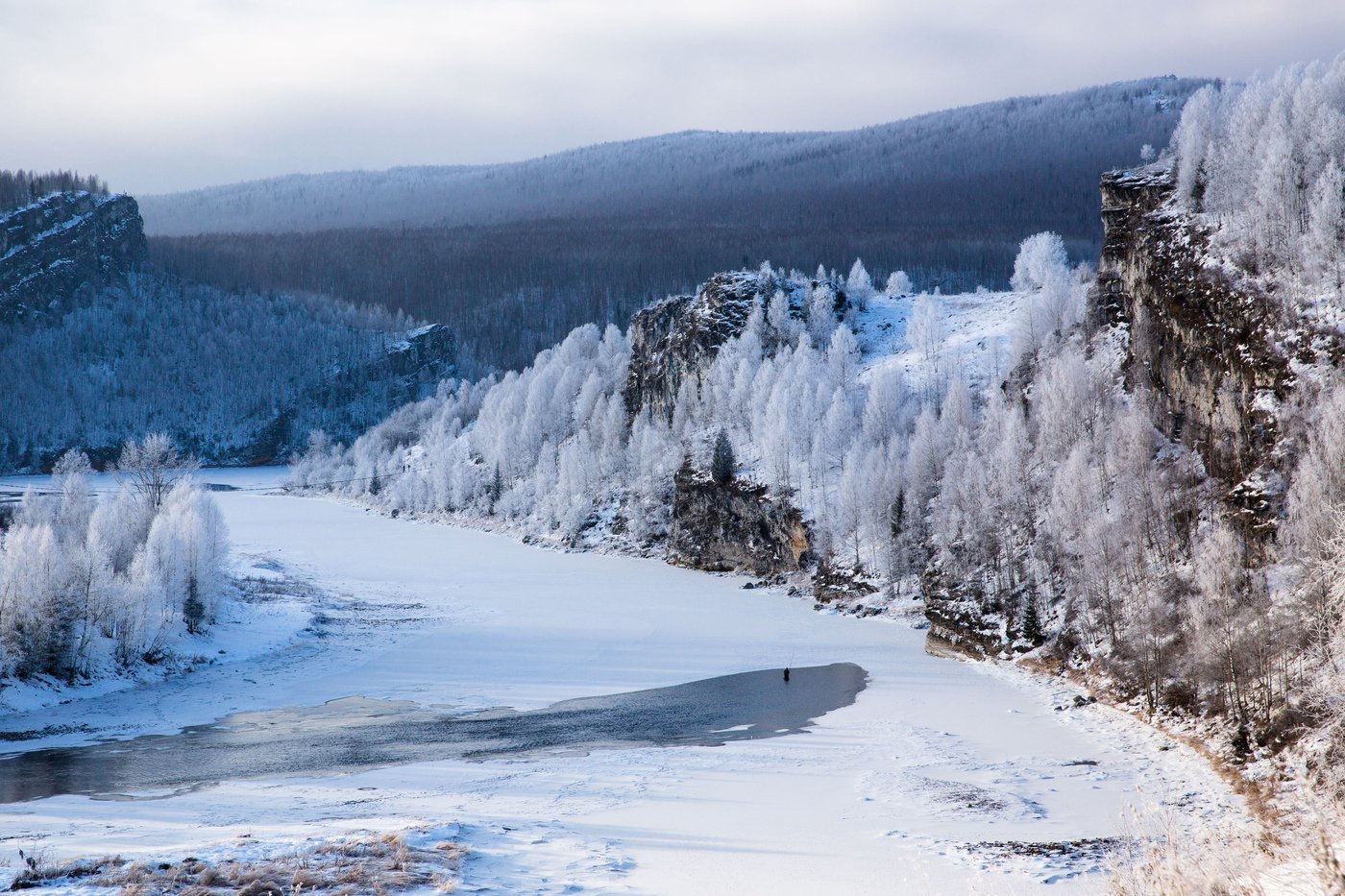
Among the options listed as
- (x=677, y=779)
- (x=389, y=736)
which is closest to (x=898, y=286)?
(x=389, y=736)

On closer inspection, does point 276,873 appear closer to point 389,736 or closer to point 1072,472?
point 389,736

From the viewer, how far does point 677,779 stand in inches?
1230

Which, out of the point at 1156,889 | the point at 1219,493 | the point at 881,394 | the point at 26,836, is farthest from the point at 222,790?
the point at 881,394

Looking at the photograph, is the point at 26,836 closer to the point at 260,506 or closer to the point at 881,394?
the point at 881,394

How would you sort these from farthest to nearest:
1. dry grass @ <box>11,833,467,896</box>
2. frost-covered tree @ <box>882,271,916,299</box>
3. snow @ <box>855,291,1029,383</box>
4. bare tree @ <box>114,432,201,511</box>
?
frost-covered tree @ <box>882,271,916,299</box> < snow @ <box>855,291,1029,383</box> < bare tree @ <box>114,432,201,511</box> < dry grass @ <box>11,833,467,896</box>

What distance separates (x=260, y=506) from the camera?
15062cm

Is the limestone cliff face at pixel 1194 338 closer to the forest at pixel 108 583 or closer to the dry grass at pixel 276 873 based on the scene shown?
the dry grass at pixel 276 873

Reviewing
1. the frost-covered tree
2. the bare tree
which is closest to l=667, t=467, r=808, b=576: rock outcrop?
the bare tree

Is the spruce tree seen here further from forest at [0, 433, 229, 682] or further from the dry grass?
the dry grass

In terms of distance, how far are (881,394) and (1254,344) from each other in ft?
157

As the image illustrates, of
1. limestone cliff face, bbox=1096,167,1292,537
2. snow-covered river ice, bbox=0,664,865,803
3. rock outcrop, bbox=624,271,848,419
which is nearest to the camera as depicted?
snow-covered river ice, bbox=0,664,865,803

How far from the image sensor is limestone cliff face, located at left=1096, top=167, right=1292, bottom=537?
46.3 meters

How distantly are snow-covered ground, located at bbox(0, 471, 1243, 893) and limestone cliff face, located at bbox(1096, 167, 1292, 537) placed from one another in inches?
578

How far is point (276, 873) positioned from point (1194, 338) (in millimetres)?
52456
